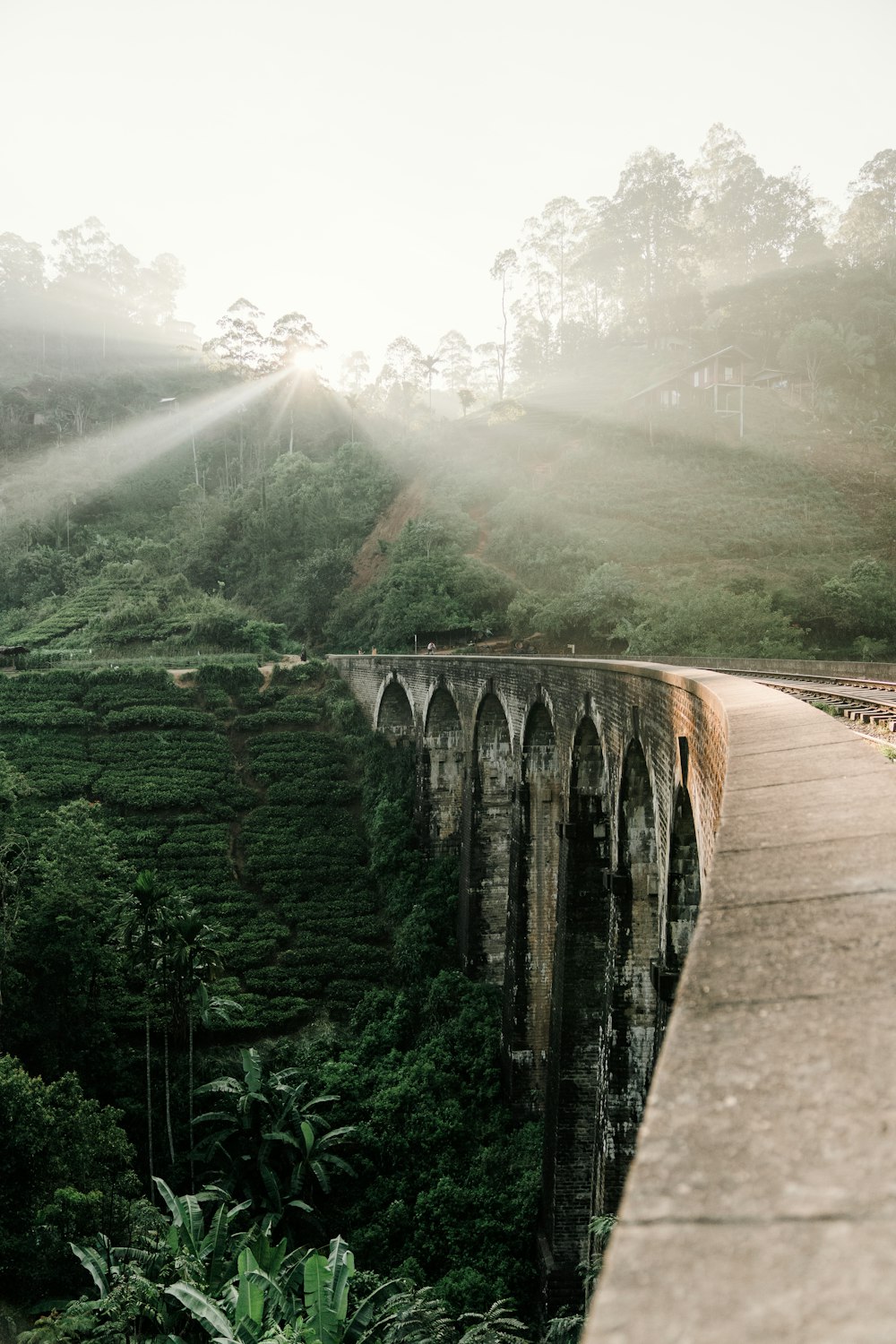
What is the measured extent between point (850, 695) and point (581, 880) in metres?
6.05

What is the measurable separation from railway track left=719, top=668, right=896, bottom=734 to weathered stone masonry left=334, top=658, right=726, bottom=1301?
1.69 metres

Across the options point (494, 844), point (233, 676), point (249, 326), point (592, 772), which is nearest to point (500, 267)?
point (249, 326)

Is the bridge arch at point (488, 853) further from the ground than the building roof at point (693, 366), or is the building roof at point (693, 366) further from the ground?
the building roof at point (693, 366)

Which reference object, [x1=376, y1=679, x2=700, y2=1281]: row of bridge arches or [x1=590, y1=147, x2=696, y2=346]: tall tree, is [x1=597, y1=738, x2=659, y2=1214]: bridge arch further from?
[x1=590, y1=147, x2=696, y2=346]: tall tree

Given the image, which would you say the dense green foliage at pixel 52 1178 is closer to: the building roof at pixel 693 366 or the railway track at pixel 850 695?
the railway track at pixel 850 695

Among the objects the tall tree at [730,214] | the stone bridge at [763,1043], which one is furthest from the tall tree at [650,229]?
the stone bridge at [763,1043]

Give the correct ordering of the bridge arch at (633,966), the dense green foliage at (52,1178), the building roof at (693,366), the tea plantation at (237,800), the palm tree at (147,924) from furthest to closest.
A: the building roof at (693,366), the tea plantation at (237,800), the palm tree at (147,924), the dense green foliage at (52,1178), the bridge arch at (633,966)

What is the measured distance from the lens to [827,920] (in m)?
2.14

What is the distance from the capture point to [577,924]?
16359 millimetres

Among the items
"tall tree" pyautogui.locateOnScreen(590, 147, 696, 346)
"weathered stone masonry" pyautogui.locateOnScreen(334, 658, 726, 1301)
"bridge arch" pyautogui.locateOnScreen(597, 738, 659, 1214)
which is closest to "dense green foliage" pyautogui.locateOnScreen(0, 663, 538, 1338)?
"weathered stone masonry" pyautogui.locateOnScreen(334, 658, 726, 1301)

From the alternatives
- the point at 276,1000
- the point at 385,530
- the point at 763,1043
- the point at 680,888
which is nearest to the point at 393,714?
the point at 276,1000

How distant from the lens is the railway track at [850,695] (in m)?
9.21

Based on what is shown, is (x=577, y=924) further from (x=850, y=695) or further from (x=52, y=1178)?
(x=52, y=1178)

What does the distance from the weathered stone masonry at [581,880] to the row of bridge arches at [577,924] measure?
0.03 metres
